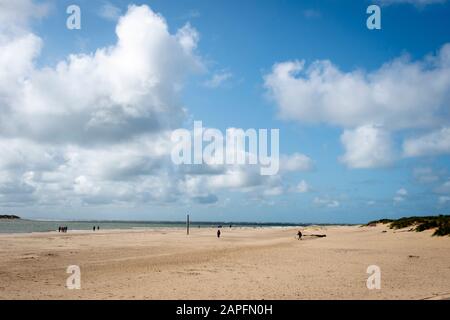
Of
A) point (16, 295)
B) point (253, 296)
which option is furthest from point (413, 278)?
point (16, 295)

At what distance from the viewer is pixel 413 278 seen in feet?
60.1

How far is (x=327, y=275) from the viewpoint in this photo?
19547 millimetres

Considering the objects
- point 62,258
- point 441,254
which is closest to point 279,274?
point 441,254

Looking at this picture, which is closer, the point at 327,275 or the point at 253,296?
the point at 253,296

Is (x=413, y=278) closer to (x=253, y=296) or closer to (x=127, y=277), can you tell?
(x=253, y=296)

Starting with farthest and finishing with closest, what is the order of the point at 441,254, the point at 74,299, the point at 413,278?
1. the point at 441,254
2. the point at 413,278
3. the point at 74,299
